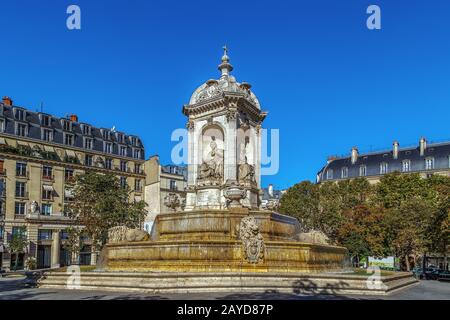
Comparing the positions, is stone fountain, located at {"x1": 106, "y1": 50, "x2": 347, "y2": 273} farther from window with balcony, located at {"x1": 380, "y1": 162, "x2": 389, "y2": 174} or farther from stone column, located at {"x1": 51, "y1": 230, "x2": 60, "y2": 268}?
window with balcony, located at {"x1": 380, "y1": 162, "x2": 389, "y2": 174}

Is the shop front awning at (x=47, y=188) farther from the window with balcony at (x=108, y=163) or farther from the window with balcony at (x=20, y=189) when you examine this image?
Result: the window with balcony at (x=108, y=163)

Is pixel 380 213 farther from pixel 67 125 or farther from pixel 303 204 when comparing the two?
pixel 67 125

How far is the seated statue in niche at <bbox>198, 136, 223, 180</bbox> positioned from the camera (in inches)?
1124

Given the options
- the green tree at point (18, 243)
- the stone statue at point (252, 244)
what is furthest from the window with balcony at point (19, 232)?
the stone statue at point (252, 244)

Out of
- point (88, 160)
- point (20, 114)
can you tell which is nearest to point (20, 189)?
point (20, 114)

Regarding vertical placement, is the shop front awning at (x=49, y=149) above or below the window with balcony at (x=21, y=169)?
above

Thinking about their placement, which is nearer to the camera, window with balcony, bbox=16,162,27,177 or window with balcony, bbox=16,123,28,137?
window with balcony, bbox=16,162,27,177

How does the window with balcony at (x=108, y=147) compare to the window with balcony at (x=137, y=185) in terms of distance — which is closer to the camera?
the window with balcony at (x=108, y=147)

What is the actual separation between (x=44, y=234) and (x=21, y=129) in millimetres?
16348

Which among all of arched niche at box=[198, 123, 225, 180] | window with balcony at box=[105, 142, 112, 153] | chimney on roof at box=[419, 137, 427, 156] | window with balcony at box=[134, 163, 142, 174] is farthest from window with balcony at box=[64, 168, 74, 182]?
chimney on roof at box=[419, 137, 427, 156]

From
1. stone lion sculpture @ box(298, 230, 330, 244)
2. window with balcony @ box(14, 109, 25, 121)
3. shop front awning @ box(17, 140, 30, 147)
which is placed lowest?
stone lion sculpture @ box(298, 230, 330, 244)

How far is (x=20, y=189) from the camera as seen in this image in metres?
69.9

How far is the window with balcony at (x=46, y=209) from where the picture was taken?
7225cm
